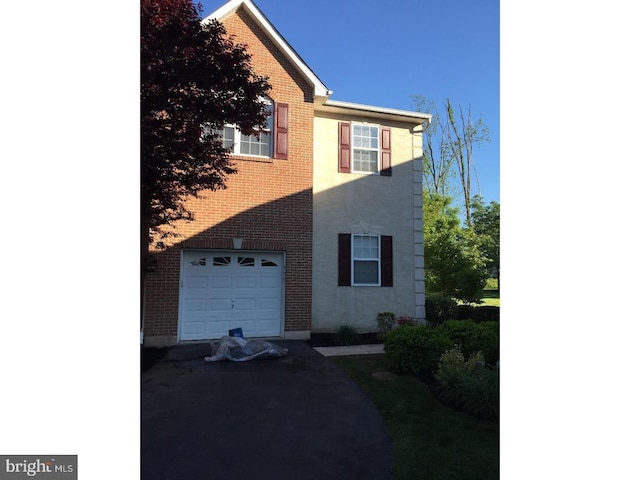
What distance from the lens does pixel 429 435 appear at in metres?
4.46

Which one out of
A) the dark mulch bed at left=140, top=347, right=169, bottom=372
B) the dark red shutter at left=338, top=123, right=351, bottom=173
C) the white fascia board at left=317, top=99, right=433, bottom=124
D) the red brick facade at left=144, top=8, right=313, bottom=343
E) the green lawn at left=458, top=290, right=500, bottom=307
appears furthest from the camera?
the green lawn at left=458, top=290, right=500, bottom=307

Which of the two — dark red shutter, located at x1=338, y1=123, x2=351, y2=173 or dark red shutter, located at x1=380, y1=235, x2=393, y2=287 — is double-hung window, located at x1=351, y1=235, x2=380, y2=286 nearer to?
dark red shutter, located at x1=380, y1=235, x2=393, y2=287

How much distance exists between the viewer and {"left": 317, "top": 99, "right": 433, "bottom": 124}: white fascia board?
440 inches

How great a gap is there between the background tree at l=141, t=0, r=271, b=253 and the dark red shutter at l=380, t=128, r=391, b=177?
6.59m

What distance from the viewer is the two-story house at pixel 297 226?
31.4 ft

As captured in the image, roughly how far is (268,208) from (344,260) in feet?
8.61

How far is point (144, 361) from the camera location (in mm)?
7758

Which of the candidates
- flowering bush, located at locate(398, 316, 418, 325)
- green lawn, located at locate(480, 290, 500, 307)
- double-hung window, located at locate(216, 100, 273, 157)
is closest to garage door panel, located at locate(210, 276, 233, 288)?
double-hung window, located at locate(216, 100, 273, 157)

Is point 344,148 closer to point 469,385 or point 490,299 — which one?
point 469,385

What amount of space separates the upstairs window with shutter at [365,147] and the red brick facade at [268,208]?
3.97 ft

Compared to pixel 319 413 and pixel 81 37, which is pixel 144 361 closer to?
pixel 319 413
